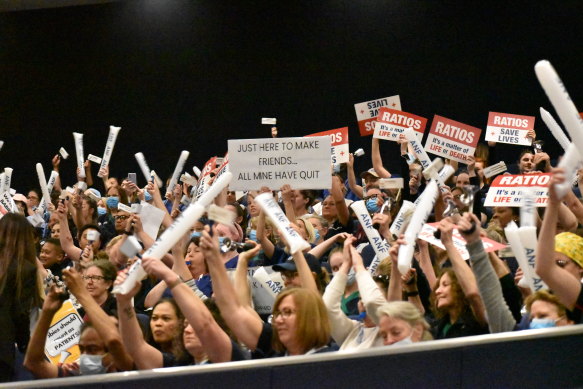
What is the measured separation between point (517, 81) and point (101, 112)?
6250 millimetres

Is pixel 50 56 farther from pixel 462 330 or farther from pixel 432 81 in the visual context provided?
pixel 462 330

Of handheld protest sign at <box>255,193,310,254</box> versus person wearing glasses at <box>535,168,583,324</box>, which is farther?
handheld protest sign at <box>255,193,310,254</box>

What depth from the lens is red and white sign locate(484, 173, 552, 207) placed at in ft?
17.2

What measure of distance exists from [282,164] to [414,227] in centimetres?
228

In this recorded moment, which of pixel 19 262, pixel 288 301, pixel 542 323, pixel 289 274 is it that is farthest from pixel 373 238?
pixel 19 262

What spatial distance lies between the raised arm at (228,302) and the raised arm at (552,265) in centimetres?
121

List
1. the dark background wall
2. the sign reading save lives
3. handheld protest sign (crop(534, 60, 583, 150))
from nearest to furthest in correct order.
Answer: handheld protest sign (crop(534, 60, 583, 150)), the sign reading save lives, the dark background wall

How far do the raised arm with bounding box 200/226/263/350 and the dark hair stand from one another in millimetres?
1030

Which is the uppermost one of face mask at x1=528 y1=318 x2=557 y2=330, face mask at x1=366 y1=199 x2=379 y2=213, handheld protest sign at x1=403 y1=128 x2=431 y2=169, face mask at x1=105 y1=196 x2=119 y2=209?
handheld protest sign at x1=403 y1=128 x2=431 y2=169

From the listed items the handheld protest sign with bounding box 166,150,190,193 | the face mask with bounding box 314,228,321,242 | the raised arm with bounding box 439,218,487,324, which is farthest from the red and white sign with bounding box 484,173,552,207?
the handheld protest sign with bounding box 166,150,190,193

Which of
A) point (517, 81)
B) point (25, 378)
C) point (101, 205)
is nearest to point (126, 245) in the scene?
point (25, 378)

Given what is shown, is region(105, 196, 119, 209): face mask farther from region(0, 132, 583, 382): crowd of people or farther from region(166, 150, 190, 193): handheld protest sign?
region(0, 132, 583, 382): crowd of people

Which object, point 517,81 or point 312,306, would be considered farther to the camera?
point 517,81

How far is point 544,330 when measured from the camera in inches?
131
